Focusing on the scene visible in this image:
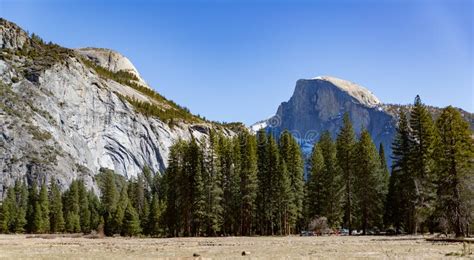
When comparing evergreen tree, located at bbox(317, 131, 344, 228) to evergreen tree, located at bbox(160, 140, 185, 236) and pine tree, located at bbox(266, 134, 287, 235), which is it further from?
evergreen tree, located at bbox(160, 140, 185, 236)

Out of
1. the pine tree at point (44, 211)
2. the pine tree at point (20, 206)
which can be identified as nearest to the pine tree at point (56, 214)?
the pine tree at point (44, 211)

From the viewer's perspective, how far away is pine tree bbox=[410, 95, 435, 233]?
53781mm

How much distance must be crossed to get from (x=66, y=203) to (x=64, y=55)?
320 feet

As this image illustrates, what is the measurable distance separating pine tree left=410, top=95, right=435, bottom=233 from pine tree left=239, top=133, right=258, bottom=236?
22594 mm

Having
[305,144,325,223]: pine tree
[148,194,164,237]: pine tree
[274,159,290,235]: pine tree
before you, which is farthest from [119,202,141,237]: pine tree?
[305,144,325,223]: pine tree

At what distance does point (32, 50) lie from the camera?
649 feet

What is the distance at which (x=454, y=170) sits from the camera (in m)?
42.6

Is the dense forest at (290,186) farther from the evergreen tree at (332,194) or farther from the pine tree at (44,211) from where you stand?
the pine tree at (44,211)

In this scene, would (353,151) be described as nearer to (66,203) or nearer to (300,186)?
(300,186)

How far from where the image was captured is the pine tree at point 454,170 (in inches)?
1641

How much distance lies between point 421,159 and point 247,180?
972 inches

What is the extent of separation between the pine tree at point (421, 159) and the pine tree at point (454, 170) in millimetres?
9411

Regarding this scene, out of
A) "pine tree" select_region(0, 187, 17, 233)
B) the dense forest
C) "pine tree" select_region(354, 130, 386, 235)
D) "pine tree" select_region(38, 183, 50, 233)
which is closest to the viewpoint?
the dense forest

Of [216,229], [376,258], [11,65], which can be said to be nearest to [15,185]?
[11,65]
